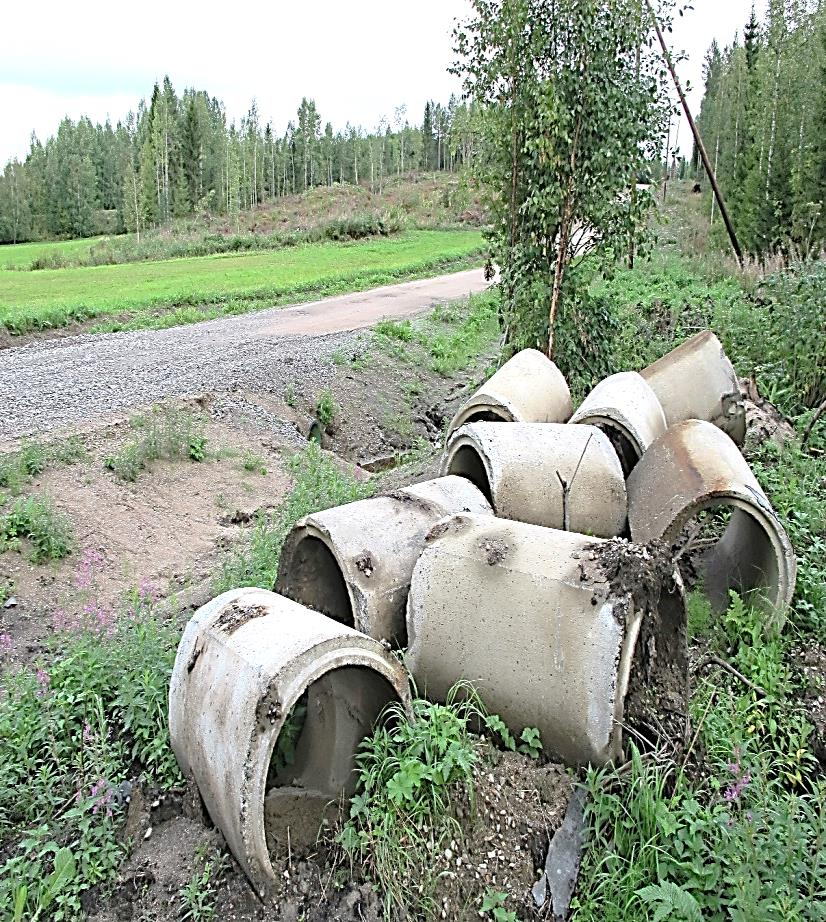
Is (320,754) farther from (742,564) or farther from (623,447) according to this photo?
(623,447)

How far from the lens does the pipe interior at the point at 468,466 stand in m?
5.19

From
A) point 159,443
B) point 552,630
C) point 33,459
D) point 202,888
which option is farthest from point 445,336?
point 202,888

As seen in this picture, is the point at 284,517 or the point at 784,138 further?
the point at 784,138

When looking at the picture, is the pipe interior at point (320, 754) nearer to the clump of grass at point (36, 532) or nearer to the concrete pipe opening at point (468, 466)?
the concrete pipe opening at point (468, 466)

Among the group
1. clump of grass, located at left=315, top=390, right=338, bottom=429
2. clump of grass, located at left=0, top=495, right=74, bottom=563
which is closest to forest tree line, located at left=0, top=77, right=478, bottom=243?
clump of grass, located at left=315, top=390, right=338, bottom=429

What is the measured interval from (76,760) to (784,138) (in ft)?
89.6

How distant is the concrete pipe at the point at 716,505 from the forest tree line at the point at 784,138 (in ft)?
45.0

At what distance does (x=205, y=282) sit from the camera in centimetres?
2186

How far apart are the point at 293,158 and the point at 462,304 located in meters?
59.3

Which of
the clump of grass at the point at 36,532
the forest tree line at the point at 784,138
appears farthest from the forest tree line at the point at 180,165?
the clump of grass at the point at 36,532

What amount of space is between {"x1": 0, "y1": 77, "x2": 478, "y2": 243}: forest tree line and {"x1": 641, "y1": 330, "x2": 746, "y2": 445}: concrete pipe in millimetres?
46050

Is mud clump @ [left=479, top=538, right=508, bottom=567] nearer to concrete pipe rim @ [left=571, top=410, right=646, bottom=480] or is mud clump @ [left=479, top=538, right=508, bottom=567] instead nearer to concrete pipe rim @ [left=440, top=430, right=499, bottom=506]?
concrete pipe rim @ [left=440, top=430, right=499, bottom=506]

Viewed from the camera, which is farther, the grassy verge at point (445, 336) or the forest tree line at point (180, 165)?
the forest tree line at point (180, 165)

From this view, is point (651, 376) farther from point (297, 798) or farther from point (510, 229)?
point (297, 798)
